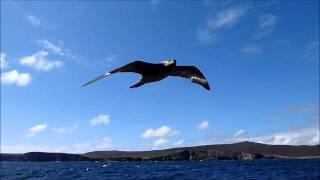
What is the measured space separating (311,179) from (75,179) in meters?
27.6

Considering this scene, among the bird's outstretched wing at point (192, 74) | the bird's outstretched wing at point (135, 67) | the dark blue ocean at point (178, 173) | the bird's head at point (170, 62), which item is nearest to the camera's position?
the bird's outstretched wing at point (135, 67)

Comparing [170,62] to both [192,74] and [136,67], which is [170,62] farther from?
[192,74]

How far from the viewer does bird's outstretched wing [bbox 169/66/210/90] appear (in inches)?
650

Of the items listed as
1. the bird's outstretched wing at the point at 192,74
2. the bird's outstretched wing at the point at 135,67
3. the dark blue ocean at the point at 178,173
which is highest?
the dark blue ocean at the point at 178,173

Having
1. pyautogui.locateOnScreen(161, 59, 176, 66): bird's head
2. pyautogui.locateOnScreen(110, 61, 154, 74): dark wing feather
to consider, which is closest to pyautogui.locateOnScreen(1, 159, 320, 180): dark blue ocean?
pyautogui.locateOnScreen(161, 59, 176, 66): bird's head

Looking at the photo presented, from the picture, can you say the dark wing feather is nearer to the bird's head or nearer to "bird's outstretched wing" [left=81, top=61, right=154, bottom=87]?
"bird's outstretched wing" [left=81, top=61, right=154, bottom=87]

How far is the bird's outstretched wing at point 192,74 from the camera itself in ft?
54.2

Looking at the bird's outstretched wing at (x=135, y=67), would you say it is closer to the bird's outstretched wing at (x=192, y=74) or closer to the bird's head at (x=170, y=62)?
the bird's head at (x=170, y=62)

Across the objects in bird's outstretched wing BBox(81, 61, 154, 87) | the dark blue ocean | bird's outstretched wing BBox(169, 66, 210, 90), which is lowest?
bird's outstretched wing BBox(81, 61, 154, 87)

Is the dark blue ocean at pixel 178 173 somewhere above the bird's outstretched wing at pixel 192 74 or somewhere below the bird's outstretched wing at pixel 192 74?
above

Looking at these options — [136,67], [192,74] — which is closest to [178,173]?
[192,74]

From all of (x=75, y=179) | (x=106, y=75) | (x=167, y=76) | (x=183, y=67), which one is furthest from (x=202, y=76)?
(x=75, y=179)

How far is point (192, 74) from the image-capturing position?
Result: 55.5ft

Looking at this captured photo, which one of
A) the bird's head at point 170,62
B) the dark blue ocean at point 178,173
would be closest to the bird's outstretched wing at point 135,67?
the bird's head at point 170,62
